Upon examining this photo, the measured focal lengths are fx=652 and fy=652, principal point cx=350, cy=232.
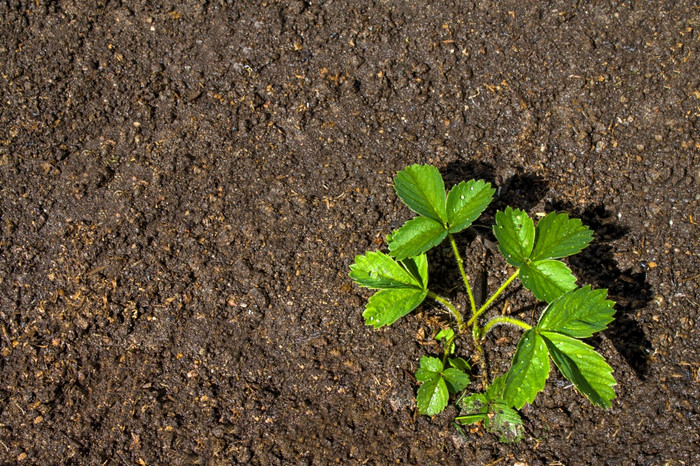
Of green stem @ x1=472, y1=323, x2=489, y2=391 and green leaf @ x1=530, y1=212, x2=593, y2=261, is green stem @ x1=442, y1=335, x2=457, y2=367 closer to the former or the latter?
green stem @ x1=472, y1=323, x2=489, y2=391

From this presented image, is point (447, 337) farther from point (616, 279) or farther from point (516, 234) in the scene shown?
point (616, 279)

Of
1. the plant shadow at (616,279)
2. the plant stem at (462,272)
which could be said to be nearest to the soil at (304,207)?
the plant shadow at (616,279)

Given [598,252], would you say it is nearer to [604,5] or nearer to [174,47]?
[604,5]

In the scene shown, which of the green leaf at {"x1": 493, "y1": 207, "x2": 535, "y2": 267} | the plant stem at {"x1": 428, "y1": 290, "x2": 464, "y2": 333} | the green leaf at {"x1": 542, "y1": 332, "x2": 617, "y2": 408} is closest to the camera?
the green leaf at {"x1": 542, "y1": 332, "x2": 617, "y2": 408}

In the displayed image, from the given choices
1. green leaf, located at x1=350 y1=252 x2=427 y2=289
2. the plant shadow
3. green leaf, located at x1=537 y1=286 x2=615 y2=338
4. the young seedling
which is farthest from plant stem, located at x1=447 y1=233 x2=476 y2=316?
the plant shadow

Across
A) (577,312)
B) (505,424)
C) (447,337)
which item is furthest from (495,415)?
(577,312)

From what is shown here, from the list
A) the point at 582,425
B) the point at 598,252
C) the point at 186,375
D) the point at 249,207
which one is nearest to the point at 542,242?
the point at 598,252

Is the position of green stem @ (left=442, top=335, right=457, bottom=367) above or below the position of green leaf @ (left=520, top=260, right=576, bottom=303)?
below
